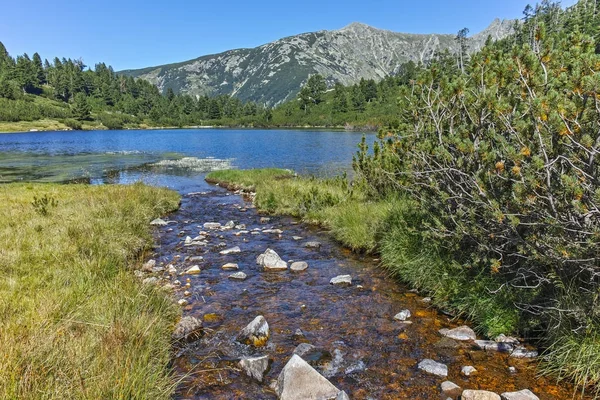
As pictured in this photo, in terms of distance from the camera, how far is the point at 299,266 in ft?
38.1

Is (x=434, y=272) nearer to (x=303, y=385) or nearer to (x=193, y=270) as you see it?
(x=303, y=385)

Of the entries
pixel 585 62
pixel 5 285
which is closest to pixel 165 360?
pixel 5 285

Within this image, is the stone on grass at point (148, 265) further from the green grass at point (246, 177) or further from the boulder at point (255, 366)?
the green grass at point (246, 177)

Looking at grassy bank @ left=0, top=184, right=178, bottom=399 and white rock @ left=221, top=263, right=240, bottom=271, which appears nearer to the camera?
grassy bank @ left=0, top=184, right=178, bottom=399

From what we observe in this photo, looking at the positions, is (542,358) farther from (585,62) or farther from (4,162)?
(4,162)

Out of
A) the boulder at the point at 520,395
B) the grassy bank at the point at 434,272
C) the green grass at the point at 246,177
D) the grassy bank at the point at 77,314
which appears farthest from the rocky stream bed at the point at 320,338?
the green grass at the point at 246,177

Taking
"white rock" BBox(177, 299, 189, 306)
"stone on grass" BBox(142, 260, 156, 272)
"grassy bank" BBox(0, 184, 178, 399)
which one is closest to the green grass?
"grassy bank" BBox(0, 184, 178, 399)

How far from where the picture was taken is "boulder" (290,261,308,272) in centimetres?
1148

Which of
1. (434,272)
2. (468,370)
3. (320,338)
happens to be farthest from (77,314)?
(434,272)

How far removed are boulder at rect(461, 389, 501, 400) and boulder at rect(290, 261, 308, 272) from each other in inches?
256

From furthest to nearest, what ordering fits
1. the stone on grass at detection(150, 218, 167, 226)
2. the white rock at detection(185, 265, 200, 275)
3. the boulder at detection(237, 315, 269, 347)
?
the stone on grass at detection(150, 218, 167, 226), the white rock at detection(185, 265, 200, 275), the boulder at detection(237, 315, 269, 347)

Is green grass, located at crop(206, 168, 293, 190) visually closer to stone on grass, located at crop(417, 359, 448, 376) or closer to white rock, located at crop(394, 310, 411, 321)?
white rock, located at crop(394, 310, 411, 321)

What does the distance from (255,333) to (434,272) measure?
500 cm

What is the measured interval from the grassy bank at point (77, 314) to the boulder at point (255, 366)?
1.31m
